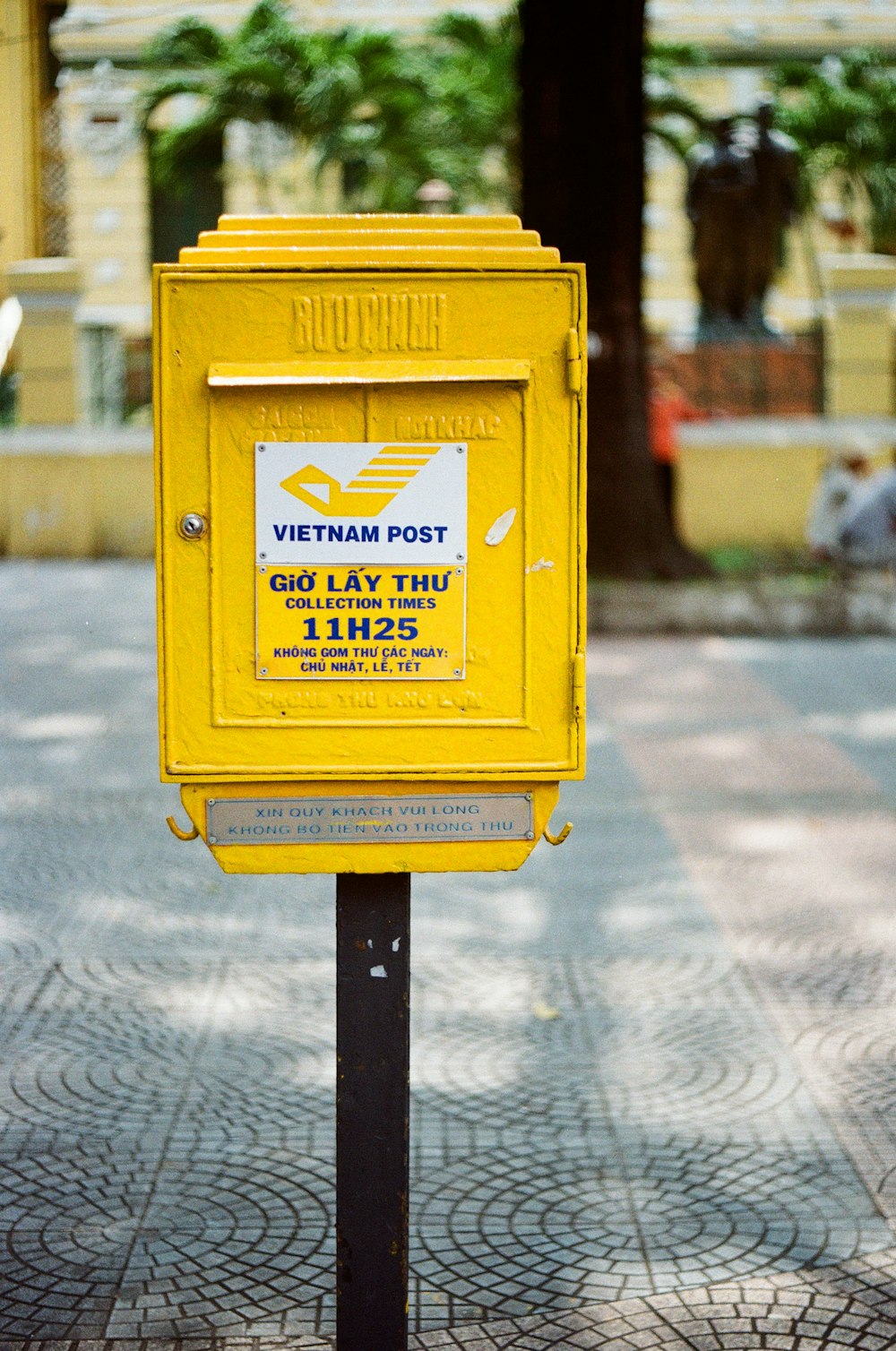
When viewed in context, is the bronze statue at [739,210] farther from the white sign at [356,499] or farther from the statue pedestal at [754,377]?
the white sign at [356,499]

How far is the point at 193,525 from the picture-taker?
267cm

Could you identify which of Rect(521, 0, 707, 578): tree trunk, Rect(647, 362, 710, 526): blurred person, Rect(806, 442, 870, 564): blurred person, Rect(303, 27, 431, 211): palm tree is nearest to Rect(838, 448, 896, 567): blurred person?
Rect(806, 442, 870, 564): blurred person

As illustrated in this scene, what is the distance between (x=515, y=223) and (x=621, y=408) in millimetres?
9644

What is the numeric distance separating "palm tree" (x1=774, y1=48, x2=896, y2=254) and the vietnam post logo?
1735 cm

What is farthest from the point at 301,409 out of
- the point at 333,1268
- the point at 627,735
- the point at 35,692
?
the point at 35,692

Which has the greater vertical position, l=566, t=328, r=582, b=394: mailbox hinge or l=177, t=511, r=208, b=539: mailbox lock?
l=566, t=328, r=582, b=394: mailbox hinge

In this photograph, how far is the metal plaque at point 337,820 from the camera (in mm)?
2746

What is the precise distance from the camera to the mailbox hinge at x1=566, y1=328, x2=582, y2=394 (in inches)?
105

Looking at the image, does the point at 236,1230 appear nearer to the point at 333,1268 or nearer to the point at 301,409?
the point at 333,1268

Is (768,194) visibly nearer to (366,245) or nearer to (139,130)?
(139,130)

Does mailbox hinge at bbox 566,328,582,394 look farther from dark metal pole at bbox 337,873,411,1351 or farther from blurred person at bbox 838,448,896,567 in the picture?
blurred person at bbox 838,448,896,567

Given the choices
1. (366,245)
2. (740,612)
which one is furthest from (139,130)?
(366,245)

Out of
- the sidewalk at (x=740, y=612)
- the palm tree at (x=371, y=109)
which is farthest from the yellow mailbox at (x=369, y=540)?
the palm tree at (x=371, y=109)

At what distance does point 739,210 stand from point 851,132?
264 centimetres
